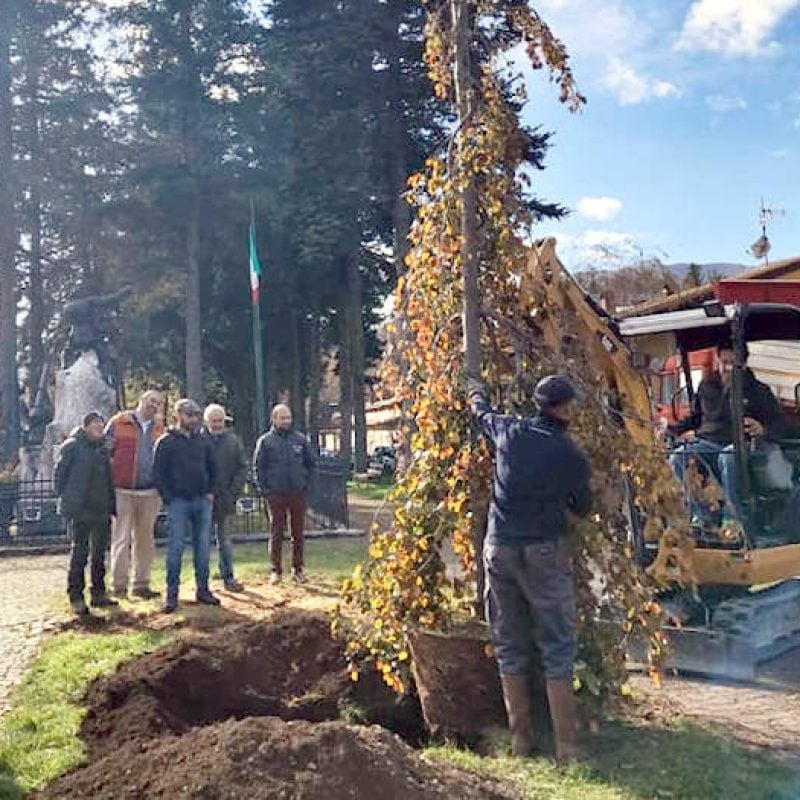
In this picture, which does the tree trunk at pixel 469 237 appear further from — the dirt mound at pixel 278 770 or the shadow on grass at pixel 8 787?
the shadow on grass at pixel 8 787

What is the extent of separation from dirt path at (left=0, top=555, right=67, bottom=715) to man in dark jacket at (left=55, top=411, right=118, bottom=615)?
0.52 meters

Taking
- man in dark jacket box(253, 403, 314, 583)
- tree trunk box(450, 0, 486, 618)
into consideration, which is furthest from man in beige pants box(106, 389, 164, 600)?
tree trunk box(450, 0, 486, 618)

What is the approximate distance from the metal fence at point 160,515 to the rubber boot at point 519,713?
10.2 meters

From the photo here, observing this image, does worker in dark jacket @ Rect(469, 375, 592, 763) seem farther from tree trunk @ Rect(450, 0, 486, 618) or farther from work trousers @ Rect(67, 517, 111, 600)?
work trousers @ Rect(67, 517, 111, 600)

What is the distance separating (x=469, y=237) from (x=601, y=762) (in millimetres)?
2802

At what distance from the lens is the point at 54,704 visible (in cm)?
606

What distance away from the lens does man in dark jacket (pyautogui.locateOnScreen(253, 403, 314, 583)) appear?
10461mm

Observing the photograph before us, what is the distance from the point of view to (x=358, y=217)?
2702cm

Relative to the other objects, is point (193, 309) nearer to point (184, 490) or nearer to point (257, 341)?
point (257, 341)

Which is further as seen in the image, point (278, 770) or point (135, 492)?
point (135, 492)

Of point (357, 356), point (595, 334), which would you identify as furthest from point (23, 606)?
point (357, 356)

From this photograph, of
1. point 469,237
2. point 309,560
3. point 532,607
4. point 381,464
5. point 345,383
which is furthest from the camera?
point 381,464

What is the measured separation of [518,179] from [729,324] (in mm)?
2314

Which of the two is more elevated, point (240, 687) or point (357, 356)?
point (357, 356)
